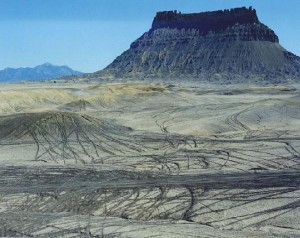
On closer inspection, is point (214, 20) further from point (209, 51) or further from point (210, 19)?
point (209, 51)

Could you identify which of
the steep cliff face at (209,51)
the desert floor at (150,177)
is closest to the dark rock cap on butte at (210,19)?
the steep cliff face at (209,51)

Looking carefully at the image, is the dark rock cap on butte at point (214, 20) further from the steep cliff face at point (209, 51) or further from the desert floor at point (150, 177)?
the desert floor at point (150, 177)

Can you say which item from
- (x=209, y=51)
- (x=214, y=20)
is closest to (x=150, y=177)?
(x=209, y=51)

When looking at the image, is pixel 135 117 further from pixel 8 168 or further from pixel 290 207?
pixel 290 207

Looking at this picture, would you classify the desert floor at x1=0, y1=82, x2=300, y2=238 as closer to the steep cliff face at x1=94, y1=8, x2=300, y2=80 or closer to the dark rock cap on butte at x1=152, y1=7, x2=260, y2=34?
the steep cliff face at x1=94, y1=8, x2=300, y2=80

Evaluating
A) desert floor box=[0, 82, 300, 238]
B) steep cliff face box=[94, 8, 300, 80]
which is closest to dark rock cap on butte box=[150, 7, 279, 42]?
steep cliff face box=[94, 8, 300, 80]

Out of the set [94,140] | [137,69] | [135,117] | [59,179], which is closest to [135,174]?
[59,179]
